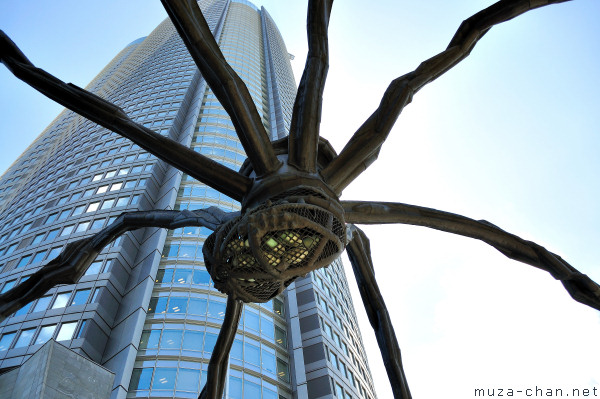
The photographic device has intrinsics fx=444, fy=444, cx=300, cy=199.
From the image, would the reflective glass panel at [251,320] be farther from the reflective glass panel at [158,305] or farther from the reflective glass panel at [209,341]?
the reflective glass panel at [158,305]

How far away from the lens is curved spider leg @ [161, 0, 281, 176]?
157 inches

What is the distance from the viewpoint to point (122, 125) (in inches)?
169

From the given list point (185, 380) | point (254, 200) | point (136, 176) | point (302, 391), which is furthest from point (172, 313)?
point (254, 200)

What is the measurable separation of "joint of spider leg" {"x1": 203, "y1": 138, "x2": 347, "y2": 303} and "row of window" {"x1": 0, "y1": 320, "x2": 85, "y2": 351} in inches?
1020

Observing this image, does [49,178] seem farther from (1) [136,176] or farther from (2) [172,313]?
(2) [172,313]

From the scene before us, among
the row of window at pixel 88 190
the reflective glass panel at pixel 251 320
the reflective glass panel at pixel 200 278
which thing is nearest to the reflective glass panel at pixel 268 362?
the reflective glass panel at pixel 251 320

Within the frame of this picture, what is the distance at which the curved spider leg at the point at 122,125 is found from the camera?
13.5 ft

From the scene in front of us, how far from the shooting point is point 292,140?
4219 millimetres

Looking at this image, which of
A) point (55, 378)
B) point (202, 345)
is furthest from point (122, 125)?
point (202, 345)

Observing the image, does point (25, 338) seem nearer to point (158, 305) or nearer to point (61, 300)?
point (61, 300)

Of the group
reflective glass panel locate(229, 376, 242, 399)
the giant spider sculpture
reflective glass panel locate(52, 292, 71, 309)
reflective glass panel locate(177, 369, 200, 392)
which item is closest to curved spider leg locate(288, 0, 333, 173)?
the giant spider sculpture

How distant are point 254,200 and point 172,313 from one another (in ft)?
82.3

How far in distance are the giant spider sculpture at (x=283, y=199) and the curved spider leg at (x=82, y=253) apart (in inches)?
0.5

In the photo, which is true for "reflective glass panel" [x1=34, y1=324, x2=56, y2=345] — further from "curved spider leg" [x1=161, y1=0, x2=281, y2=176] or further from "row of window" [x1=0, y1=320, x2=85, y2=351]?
"curved spider leg" [x1=161, y1=0, x2=281, y2=176]
